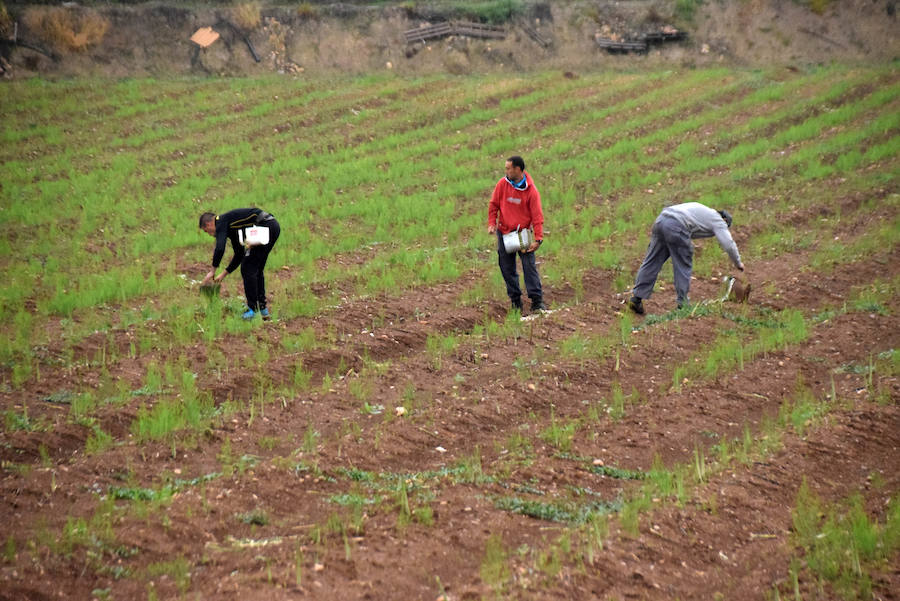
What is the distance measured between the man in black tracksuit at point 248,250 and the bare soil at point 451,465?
47 centimetres

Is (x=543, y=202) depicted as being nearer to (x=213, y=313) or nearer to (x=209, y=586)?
(x=213, y=313)

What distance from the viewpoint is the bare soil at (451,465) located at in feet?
15.5

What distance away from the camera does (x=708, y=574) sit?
4.81 m

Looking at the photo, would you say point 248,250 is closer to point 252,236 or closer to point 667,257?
point 252,236

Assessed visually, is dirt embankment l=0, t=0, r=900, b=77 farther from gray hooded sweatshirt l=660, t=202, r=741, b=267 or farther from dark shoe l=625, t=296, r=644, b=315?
dark shoe l=625, t=296, r=644, b=315

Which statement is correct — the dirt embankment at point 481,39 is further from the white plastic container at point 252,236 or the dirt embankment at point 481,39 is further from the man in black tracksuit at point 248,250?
the white plastic container at point 252,236

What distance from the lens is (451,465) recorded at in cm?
636

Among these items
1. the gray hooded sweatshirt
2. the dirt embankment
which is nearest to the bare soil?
the gray hooded sweatshirt

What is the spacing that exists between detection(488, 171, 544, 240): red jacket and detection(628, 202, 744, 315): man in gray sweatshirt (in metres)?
1.31

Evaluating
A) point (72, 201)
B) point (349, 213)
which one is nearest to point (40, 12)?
point (72, 201)

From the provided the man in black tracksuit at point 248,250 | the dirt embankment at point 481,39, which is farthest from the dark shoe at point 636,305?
the dirt embankment at point 481,39

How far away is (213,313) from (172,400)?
274 centimetres

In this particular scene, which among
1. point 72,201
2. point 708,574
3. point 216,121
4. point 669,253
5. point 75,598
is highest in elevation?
point 216,121

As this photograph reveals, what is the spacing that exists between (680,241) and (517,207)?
1.81 m
